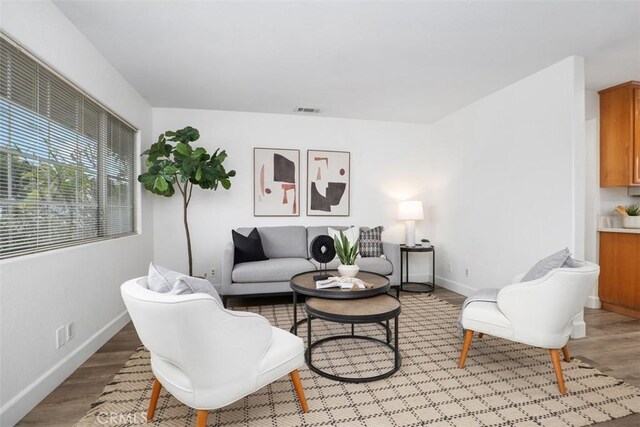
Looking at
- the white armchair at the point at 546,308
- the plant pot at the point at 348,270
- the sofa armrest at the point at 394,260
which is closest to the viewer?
the white armchair at the point at 546,308

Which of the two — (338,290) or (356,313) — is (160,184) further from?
(356,313)

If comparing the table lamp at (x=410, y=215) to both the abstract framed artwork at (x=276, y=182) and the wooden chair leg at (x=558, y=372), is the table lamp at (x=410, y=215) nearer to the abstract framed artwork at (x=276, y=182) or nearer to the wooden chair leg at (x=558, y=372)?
the abstract framed artwork at (x=276, y=182)

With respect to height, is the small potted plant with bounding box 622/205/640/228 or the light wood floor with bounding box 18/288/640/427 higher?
the small potted plant with bounding box 622/205/640/228

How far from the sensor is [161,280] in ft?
5.08

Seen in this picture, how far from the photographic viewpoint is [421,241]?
4.89m

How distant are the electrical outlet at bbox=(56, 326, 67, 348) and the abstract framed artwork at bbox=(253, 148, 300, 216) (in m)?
2.62

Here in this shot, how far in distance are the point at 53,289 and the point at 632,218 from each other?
5427 mm

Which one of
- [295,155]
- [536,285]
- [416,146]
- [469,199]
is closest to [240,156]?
[295,155]

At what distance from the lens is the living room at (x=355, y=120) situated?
216cm

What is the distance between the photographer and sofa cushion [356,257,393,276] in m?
3.99

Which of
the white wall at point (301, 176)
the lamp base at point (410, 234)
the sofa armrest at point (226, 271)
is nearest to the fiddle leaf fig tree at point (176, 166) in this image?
the white wall at point (301, 176)

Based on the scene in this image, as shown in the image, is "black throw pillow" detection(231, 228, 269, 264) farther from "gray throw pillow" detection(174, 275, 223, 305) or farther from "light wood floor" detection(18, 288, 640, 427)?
"gray throw pillow" detection(174, 275, 223, 305)

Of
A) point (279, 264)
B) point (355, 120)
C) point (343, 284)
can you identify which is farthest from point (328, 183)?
point (343, 284)

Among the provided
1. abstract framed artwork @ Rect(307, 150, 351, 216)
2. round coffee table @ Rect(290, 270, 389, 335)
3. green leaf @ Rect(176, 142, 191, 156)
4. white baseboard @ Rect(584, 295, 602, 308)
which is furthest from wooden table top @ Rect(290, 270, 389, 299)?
white baseboard @ Rect(584, 295, 602, 308)
